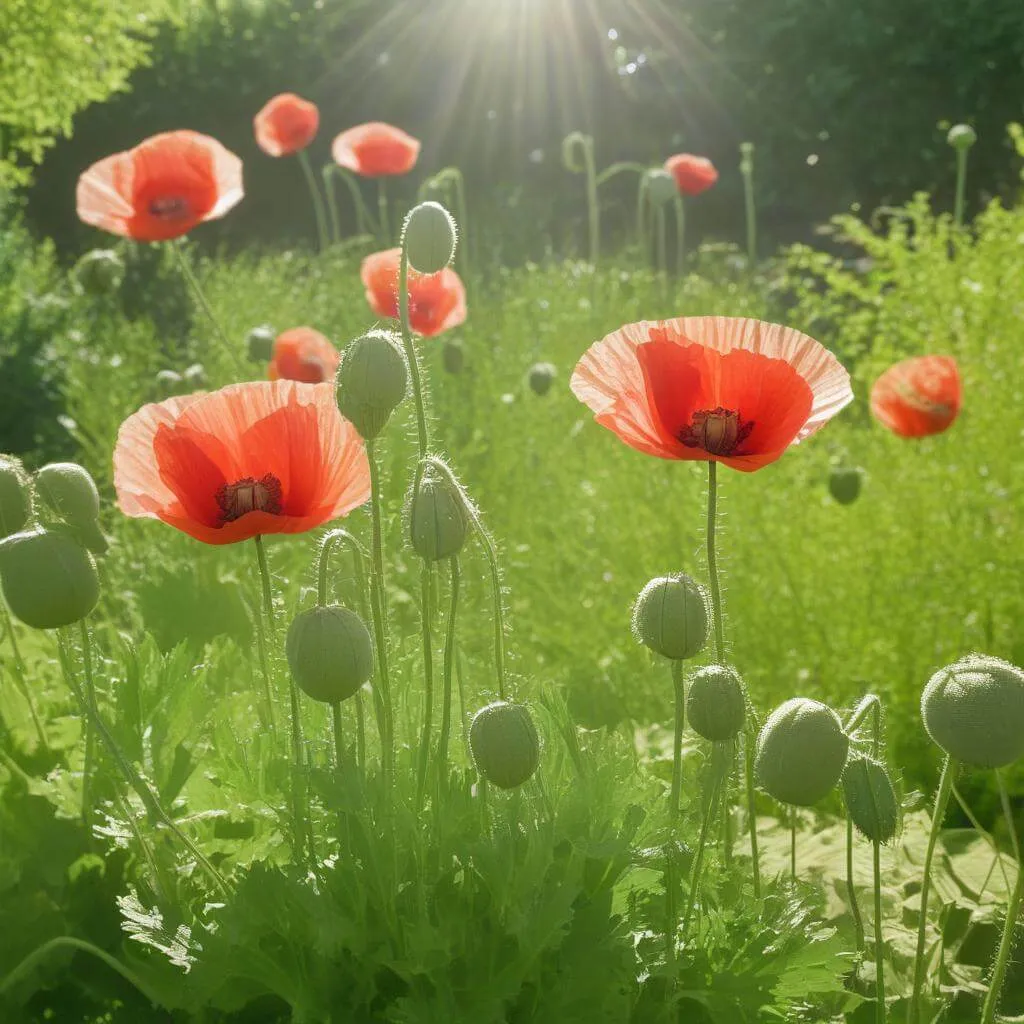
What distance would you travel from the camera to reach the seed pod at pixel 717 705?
1.11 m

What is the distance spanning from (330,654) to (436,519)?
0.16m

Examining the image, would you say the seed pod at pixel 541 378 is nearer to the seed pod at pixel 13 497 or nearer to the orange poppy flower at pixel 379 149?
the orange poppy flower at pixel 379 149

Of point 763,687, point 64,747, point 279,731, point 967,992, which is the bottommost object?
point 763,687

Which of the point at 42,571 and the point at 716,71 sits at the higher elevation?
Result: the point at 42,571

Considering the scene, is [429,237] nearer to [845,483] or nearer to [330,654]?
[330,654]

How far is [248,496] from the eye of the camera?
1.24m

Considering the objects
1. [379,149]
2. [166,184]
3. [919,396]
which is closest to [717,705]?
[919,396]

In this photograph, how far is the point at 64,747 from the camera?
1.72m

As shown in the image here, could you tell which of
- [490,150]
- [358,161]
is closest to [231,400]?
[358,161]

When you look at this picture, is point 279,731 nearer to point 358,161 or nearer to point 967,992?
point 967,992

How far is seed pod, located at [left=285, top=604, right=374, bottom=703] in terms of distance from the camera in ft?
3.34

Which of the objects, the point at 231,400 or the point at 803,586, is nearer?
the point at 231,400

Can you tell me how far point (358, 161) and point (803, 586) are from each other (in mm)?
2468

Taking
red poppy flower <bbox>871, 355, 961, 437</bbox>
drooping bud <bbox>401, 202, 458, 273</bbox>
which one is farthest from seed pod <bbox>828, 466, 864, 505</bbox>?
drooping bud <bbox>401, 202, 458, 273</bbox>
